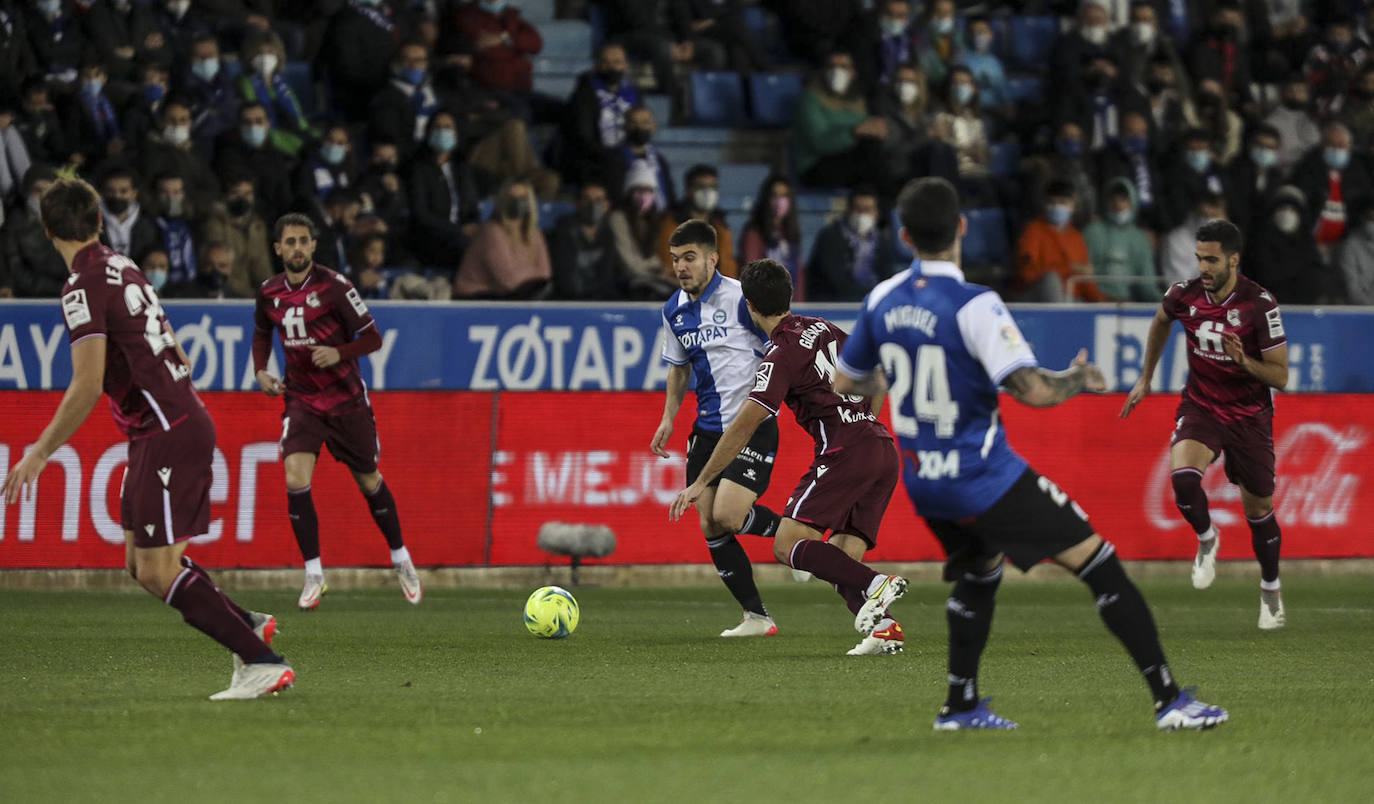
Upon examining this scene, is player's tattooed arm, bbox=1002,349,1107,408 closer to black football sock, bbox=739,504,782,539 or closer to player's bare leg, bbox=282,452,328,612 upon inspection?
black football sock, bbox=739,504,782,539

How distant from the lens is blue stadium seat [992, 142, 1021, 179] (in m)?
21.4

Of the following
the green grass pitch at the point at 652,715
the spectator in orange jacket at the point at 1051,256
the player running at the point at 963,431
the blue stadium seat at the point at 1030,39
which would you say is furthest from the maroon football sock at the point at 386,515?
the blue stadium seat at the point at 1030,39

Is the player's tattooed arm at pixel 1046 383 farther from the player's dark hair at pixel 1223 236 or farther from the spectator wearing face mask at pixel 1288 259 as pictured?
the spectator wearing face mask at pixel 1288 259

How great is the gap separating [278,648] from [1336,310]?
10390 millimetres

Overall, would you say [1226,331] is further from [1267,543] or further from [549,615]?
[549,615]

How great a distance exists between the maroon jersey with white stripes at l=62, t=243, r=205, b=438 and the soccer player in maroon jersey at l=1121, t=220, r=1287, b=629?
6.20 meters

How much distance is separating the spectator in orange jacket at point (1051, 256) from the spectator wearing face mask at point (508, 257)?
4583mm

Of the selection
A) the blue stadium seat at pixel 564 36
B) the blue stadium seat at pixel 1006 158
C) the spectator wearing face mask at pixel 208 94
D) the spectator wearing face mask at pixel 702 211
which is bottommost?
the spectator wearing face mask at pixel 702 211

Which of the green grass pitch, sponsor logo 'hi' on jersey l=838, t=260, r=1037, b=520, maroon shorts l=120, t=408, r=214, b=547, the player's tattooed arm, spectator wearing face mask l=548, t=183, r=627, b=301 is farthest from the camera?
spectator wearing face mask l=548, t=183, r=627, b=301

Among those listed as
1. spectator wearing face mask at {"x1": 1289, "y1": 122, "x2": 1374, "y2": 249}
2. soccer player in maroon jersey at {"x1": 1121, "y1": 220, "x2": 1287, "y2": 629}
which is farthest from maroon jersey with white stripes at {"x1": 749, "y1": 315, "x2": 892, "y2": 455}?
spectator wearing face mask at {"x1": 1289, "y1": 122, "x2": 1374, "y2": 249}

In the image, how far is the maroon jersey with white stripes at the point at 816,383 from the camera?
10320 mm

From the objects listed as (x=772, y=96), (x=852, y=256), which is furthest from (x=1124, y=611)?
(x=772, y=96)

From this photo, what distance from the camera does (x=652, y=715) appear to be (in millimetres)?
7898

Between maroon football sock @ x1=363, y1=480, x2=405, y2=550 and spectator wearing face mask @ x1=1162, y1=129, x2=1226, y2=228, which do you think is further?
spectator wearing face mask @ x1=1162, y1=129, x2=1226, y2=228
